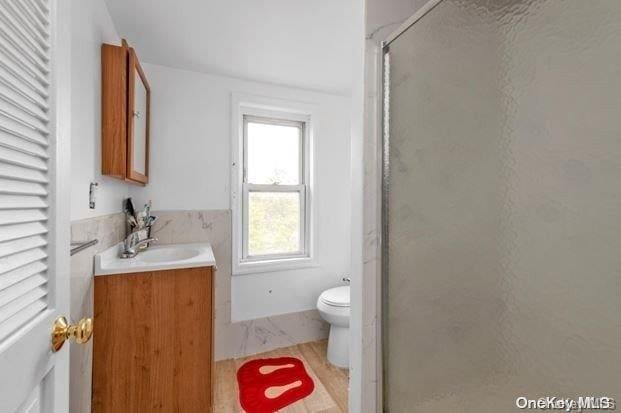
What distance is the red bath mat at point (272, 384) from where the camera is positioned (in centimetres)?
168

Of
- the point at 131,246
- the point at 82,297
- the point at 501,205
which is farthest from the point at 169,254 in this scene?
the point at 501,205

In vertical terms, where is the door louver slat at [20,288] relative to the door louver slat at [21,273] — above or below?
below

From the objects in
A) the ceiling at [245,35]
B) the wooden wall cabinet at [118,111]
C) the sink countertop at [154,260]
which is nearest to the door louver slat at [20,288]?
the sink countertop at [154,260]

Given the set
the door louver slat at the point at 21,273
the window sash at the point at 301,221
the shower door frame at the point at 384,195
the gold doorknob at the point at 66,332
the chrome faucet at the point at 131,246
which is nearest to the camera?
the door louver slat at the point at 21,273

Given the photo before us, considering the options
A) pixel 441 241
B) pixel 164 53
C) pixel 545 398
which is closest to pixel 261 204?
pixel 164 53

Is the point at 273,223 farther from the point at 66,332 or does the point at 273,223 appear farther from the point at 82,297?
the point at 66,332

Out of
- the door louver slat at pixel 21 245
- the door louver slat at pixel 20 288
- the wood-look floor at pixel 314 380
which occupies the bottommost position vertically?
the wood-look floor at pixel 314 380

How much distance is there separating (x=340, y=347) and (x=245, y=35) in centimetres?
223

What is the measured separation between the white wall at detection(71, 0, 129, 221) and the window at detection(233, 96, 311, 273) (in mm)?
991

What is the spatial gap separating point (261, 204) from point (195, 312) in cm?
114

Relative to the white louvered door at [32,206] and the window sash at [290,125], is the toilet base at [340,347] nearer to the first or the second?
the window sash at [290,125]

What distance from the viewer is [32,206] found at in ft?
1.68

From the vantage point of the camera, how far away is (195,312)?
1.47 m

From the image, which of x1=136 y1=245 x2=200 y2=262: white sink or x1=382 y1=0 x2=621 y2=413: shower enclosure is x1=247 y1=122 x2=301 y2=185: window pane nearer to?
x1=136 y1=245 x2=200 y2=262: white sink
